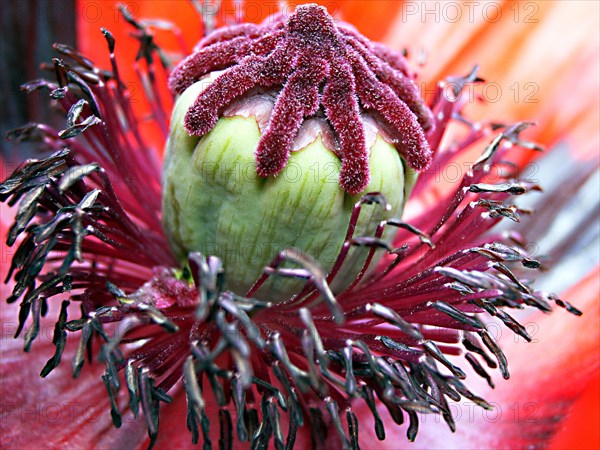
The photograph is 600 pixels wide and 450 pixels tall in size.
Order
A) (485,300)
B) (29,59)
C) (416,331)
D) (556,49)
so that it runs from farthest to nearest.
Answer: (556,49)
(29,59)
(485,300)
(416,331)

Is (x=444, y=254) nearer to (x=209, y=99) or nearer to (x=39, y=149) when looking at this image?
(x=209, y=99)

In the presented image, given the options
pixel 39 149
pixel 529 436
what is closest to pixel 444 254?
pixel 529 436

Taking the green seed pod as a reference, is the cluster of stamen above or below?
above

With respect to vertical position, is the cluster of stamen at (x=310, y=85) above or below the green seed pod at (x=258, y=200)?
above

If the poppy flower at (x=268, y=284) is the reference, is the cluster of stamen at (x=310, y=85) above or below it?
above

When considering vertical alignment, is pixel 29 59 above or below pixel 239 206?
below

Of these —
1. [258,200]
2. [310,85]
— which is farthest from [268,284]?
[310,85]

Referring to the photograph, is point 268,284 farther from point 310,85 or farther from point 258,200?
point 310,85
